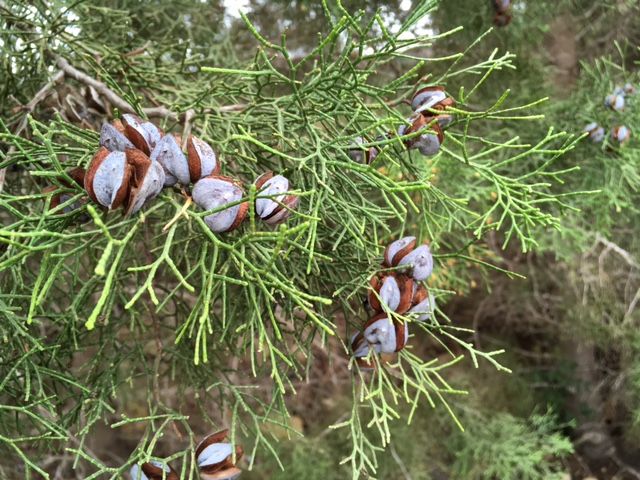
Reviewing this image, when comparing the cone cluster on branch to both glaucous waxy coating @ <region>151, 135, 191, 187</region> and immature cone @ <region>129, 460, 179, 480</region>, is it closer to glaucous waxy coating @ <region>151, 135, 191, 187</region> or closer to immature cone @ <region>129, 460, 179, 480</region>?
glaucous waxy coating @ <region>151, 135, 191, 187</region>

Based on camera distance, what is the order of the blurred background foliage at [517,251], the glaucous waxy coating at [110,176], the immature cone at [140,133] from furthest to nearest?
the blurred background foliage at [517,251], the immature cone at [140,133], the glaucous waxy coating at [110,176]

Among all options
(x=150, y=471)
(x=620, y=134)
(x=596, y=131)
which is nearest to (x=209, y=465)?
(x=150, y=471)

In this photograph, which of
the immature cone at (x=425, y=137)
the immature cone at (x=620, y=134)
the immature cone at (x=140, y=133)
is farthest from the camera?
the immature cone at (x=620, y=134)

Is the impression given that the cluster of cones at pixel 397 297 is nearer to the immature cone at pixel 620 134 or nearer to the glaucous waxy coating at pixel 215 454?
the glaucous waxy coating at pixel 215 454

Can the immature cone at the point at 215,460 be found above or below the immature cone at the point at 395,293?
below

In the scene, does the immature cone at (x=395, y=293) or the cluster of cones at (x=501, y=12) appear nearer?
the immature cone at (x=395, y=293)

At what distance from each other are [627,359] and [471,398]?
1.59m

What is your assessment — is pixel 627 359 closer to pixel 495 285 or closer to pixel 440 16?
pixel 495 285

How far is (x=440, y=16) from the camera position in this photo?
155 inches

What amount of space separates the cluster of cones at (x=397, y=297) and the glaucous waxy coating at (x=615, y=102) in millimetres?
1778

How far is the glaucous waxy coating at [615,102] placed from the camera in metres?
2.54

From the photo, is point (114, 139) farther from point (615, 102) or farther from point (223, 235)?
point (615, 102)

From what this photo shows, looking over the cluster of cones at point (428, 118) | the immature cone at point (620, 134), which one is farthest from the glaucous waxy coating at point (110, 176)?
the immature cone at point (620, 134)

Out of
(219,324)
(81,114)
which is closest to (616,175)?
(219,324)
